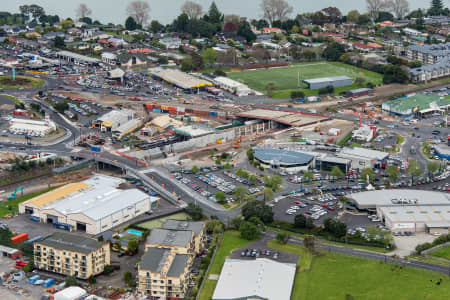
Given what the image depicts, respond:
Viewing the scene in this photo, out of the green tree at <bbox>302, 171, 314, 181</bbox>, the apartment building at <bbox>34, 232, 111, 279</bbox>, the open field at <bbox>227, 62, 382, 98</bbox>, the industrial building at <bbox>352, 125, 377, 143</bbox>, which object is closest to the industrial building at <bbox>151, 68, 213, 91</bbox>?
the open field at <bbox>227, 62, 382, 98</bbox>

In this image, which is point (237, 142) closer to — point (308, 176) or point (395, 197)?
point (308, 176)

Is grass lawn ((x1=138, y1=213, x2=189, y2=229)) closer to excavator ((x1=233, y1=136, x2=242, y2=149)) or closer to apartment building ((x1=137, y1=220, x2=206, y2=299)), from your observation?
apartment building ((x1=137, y1=220, x2=206, y2=299))

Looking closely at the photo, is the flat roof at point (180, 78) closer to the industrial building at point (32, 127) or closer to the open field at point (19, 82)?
the open field at point (19, 82)

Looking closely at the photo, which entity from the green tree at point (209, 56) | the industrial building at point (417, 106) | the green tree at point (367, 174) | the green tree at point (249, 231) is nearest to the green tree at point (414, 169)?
the green tree at point (367, 174)

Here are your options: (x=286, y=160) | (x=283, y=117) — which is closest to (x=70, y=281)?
(x=286, y=160)

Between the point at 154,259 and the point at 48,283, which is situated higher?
the point at 154,259

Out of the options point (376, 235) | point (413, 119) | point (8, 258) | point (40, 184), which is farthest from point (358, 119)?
point (8, 258)
